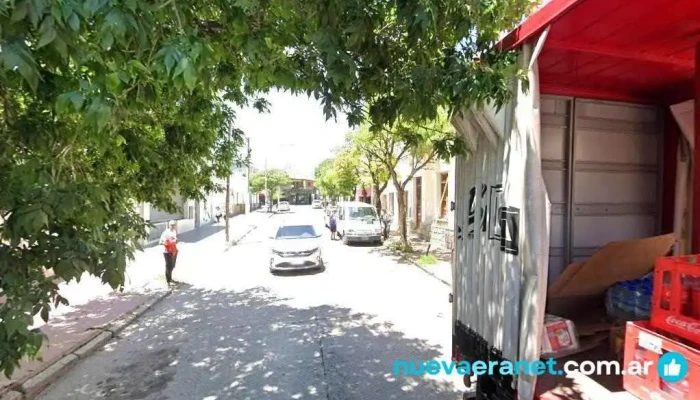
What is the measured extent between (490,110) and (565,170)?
1.37 metres

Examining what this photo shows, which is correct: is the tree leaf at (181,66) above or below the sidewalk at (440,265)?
above

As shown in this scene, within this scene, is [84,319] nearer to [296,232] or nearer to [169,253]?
[169,253]

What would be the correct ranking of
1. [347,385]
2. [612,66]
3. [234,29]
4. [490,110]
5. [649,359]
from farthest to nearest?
[347,385], [612,66], [234,29], [490,110], [649,359]

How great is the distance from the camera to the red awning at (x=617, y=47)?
2262 mm

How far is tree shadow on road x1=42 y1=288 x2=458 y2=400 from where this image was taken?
4.29 meters

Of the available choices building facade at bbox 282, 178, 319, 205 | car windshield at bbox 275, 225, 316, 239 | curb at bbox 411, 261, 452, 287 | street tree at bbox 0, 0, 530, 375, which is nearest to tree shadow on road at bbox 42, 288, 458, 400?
street tree at bbox 0, 0, 530, 375

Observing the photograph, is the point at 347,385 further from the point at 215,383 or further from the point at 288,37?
the point at 288,37

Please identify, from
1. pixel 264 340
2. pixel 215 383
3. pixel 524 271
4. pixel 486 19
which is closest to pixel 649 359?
pixel 524 271

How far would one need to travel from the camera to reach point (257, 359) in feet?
16.9

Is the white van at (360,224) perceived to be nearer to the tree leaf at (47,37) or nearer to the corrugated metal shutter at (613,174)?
the corrugated metal shutter at (613,174)

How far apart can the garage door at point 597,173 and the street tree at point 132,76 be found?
1.14 m

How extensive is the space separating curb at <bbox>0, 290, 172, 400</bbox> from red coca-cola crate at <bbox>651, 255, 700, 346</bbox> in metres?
5.56

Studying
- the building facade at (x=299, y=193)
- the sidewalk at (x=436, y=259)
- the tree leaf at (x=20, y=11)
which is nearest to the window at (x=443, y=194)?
the sidewalk at (x=436, y=259)

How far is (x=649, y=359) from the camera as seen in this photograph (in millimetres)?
2127
